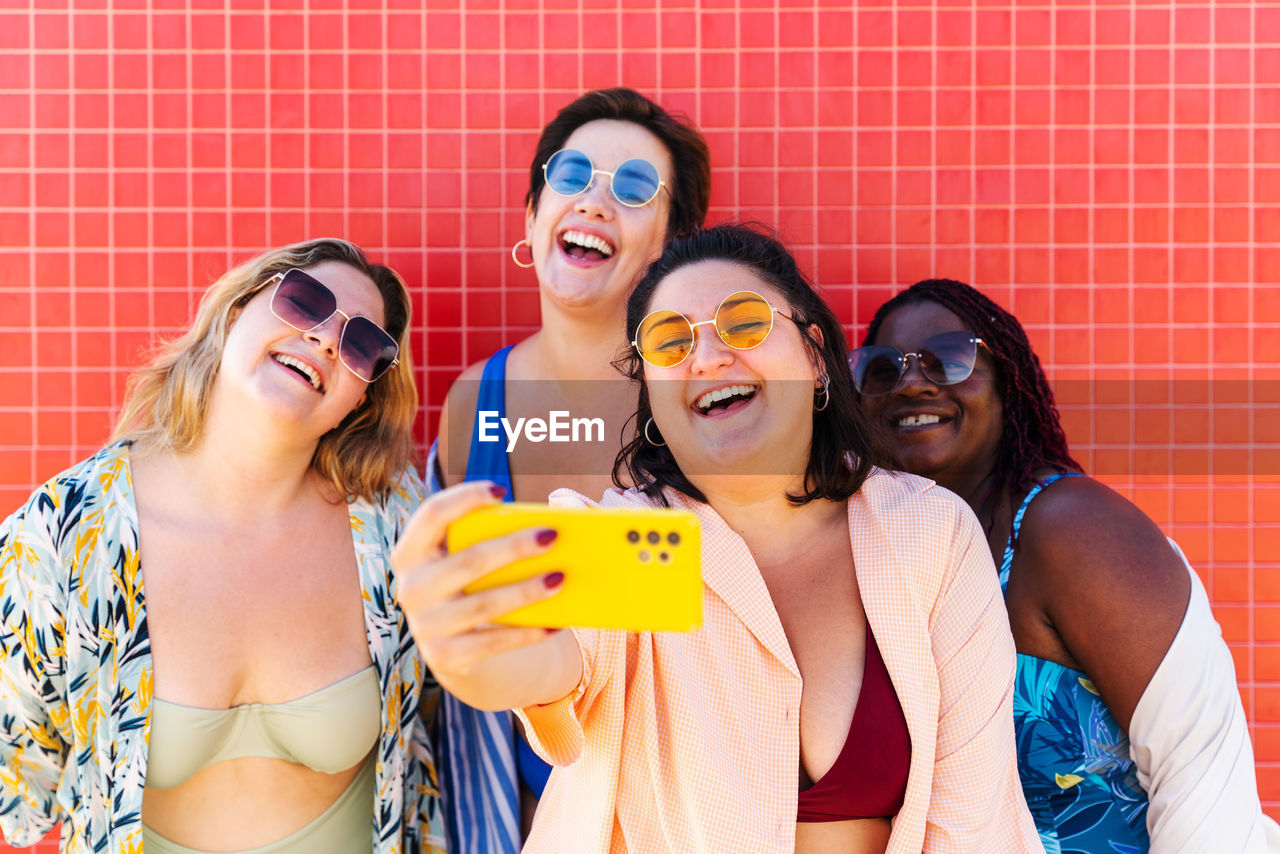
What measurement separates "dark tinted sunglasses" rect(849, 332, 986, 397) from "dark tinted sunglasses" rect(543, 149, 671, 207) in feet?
2.64

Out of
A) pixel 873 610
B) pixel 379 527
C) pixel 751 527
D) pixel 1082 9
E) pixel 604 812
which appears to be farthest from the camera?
pixel 1082 9

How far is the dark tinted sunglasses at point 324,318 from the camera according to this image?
2340 mm

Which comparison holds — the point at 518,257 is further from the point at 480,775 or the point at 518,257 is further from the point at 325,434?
the point at 480,775

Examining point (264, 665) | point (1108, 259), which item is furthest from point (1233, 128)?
point (264, 665)

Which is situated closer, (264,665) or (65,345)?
(264,665)

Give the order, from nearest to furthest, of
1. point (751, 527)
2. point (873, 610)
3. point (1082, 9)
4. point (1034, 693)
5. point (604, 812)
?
1. point (604, 812)
2. point (873, 610)
3. point (751, 527)
4. point (1034, 693)
5. point (1082, 9)

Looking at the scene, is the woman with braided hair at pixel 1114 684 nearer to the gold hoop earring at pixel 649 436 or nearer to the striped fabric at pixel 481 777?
the gold hoop earring at pixel 649 436

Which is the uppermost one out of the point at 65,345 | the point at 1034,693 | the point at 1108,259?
the point at 1108,259

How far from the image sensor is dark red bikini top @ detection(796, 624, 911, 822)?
1.69 m

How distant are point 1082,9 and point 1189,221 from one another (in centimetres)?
87

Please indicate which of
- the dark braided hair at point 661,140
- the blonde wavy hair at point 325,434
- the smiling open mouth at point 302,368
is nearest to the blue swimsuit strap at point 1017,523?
the dark braided hair at point 661,140

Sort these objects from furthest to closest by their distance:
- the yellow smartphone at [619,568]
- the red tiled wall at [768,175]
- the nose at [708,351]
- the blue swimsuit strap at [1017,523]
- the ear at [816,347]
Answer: the red tiled wall at [768,175], the blue swimsuit strap at [1017,523], the ear at [816,347], the nose at [708,351], the yellow smartphone at [619,568]

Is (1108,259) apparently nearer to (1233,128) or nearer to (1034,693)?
(1233,128)

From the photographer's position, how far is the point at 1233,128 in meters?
3.24
